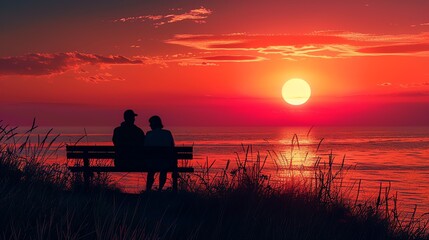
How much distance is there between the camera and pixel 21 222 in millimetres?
6055

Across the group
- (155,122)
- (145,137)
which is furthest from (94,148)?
(155,122)

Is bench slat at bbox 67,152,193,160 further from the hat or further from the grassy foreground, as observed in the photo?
the grassy foreground

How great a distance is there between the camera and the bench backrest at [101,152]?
12898 millimetres

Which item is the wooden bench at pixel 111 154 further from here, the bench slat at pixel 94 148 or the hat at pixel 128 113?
the hat at pixel 128 113

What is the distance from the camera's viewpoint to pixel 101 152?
42.8ft

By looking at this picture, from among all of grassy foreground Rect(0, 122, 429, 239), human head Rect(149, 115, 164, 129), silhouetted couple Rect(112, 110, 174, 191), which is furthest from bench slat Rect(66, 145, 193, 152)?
grassy foreground Rect(0, 122, 429, 239)

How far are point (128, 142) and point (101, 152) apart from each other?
2.88 feet

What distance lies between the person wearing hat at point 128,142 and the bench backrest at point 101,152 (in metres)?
0.16

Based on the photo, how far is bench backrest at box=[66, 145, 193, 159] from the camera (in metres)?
12.9

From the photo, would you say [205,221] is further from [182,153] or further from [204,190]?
[182,153]

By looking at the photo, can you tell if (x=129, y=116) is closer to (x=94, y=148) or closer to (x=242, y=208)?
(x=94, y=148)

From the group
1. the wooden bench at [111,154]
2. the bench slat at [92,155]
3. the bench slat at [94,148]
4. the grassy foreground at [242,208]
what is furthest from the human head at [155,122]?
the grassy foreground at [242,208]

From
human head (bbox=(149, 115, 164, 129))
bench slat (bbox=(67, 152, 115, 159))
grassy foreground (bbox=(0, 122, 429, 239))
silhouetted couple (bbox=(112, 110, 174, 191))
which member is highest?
human head (bbox=(149, 115, 164, 129))

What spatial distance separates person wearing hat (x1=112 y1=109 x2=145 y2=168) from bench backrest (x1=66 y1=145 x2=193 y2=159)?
0.16 meters
